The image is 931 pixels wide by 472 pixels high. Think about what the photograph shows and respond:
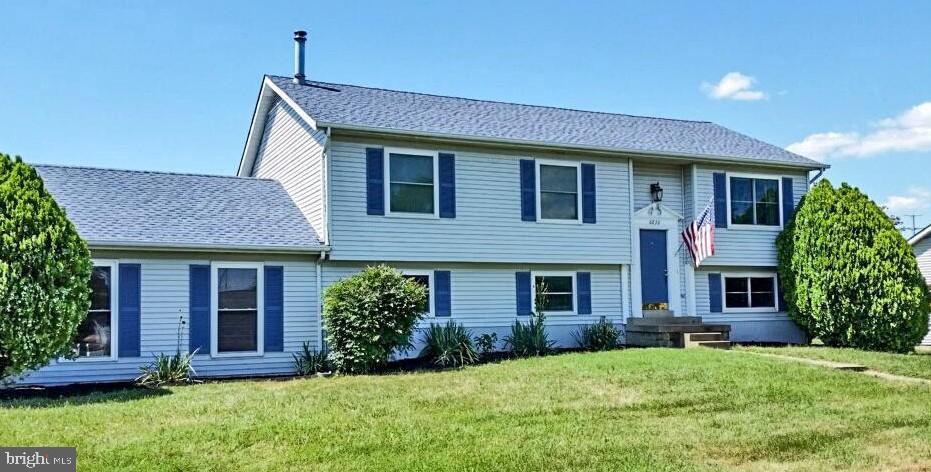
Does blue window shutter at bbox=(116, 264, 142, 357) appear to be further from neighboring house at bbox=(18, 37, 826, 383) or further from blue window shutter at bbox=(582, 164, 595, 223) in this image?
blue window shutter at bbox=(582, 164, 595, 223)

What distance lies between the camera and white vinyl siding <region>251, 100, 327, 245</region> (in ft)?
52.6

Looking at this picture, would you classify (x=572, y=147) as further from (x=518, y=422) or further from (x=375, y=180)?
(x=518, y=422)

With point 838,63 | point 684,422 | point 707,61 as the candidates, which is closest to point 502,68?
point 707,61

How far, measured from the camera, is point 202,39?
16.0 metres

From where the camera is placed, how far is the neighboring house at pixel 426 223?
575 inches

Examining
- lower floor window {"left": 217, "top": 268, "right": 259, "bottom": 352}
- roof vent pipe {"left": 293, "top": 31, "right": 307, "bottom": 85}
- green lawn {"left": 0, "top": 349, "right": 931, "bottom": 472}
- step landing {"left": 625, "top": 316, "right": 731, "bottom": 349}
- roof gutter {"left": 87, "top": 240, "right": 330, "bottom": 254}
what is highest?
roof vent pipe {"left": 293, "top": 31, "right": 307, "bottom": 85}

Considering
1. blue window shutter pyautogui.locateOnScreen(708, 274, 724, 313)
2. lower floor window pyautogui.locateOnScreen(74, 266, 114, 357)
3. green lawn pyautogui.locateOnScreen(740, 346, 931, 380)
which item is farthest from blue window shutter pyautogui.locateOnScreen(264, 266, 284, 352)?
blue window shutter pyautogui.locateOnScreen(708, 274, 724, 313)

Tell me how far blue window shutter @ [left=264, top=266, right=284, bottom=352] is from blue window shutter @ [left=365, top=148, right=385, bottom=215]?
6.84 feet

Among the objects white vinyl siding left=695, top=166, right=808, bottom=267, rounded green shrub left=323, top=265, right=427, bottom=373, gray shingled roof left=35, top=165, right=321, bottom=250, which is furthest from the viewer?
white vinyl siding left=695, top=166, right=808, bottom=267

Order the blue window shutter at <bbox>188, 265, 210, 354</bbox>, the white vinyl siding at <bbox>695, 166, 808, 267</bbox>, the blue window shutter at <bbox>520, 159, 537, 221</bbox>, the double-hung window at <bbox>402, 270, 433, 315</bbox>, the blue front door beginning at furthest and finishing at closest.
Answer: the white vinyl siding at <bbox>695, 166, 808, 267</bbox>
the blue front door
the blue window shutter at <bbox>520, 159, 537, 221</bbox>
the double-hung window at <bbox>402, 270, 433, 315</bbox>
the blue window shutter at <bbox>188, 265, 210, 354</bbox>

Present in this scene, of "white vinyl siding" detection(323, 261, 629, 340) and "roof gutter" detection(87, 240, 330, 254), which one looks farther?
"white vinyl siding" detection(323, 261, 629, 340)

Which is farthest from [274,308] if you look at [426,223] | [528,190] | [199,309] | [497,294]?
[528,190]

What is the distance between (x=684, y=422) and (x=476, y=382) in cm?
366

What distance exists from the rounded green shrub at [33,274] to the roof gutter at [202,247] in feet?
5.04
